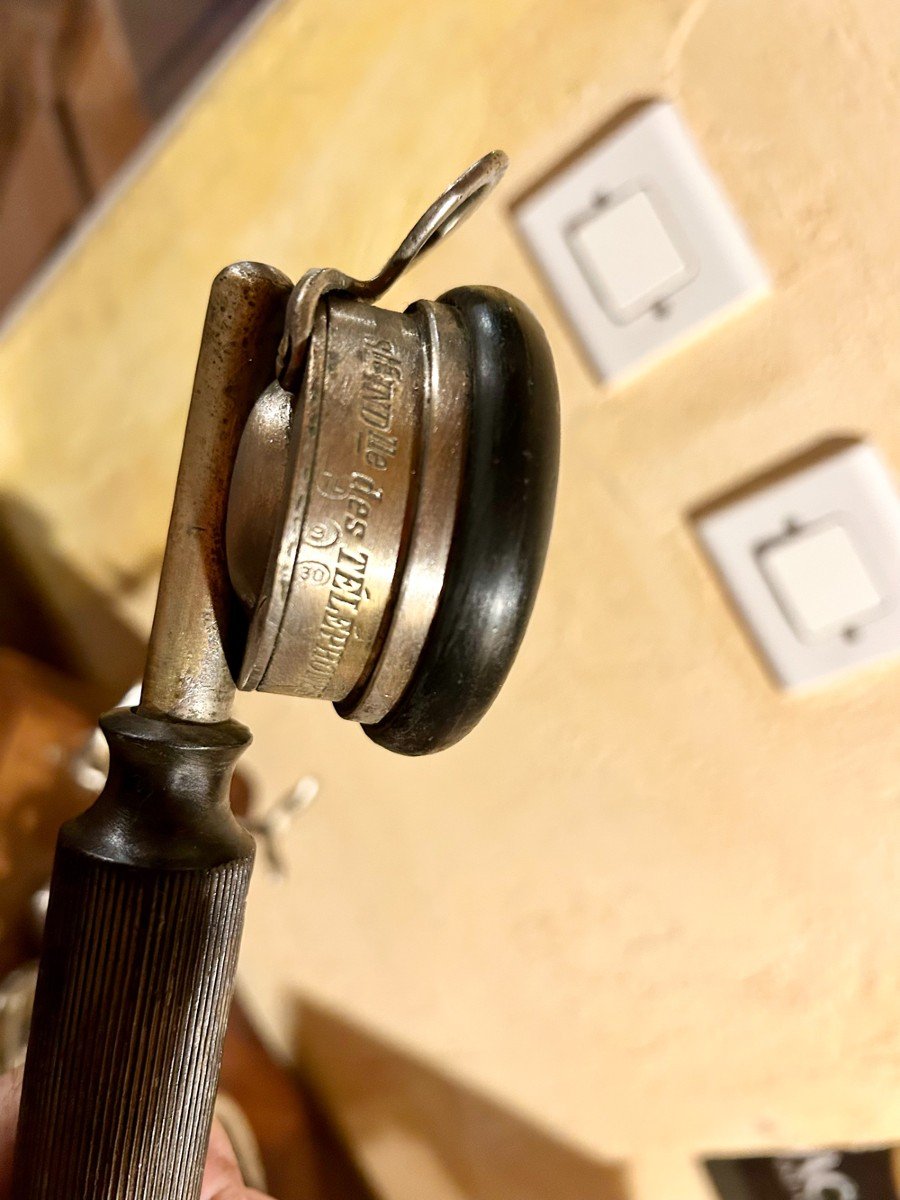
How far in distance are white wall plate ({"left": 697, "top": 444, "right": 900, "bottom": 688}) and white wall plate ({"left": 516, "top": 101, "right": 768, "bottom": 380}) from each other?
11 centimetres

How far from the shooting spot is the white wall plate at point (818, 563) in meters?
0.47

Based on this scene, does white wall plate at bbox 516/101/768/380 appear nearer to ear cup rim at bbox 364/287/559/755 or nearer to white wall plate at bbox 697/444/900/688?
white wall plate at bbox 697/444/900/688

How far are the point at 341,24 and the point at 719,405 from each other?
0.37 metres

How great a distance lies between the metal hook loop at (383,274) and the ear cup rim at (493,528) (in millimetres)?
33

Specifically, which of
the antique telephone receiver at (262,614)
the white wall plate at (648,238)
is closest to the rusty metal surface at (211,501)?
the antique telephone receiver at (262,614)

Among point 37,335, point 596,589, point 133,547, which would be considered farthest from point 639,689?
point 37,335

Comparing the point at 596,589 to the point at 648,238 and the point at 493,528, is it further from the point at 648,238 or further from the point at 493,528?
the point at 493,528

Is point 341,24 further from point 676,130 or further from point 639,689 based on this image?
point 639,689

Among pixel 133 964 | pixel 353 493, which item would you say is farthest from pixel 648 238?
pixel 133 964

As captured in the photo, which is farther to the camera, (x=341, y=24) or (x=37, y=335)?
(x=37, y=335)

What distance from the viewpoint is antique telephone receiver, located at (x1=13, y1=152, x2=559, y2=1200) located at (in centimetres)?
27

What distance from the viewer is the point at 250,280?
0.32 m

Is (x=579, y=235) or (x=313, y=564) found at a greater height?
(x=579, y=235)

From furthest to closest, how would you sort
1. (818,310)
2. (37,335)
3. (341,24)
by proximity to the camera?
(37,335) < (341,24) < (818,310)
